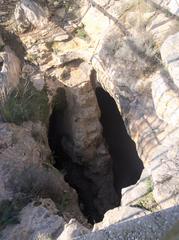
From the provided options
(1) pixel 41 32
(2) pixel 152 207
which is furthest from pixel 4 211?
(1) pixel 41 32

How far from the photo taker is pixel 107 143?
32.8 feet

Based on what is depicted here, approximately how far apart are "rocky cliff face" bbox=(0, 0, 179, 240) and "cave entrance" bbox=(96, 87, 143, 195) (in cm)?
6

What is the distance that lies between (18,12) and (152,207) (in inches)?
211

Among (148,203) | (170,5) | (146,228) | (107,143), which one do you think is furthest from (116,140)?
(146,228)

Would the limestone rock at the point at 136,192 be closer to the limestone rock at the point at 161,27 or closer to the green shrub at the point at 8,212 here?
the green shrub at the point at 8,212

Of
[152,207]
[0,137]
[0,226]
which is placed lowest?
[0,226]

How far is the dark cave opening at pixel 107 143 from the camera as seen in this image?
9.59 m

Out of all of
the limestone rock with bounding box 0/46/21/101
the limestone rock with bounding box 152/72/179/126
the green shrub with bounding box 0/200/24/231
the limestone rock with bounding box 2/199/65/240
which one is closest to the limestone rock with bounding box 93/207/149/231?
the limestone rock with bounding box 2/199/65/240

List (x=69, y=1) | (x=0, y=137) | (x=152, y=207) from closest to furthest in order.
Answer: (x=152, y=207), (x=0, y=137), (x=69, y=1)

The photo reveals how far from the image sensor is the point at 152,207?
20.3ft

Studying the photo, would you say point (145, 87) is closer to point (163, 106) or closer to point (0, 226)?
point (163, 106)

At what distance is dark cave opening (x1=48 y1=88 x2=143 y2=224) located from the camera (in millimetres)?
9586

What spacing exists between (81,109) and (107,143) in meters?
1.04

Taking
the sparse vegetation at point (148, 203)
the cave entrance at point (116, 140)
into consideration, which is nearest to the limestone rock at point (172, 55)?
the sparse vegetation at point (148, 203)
